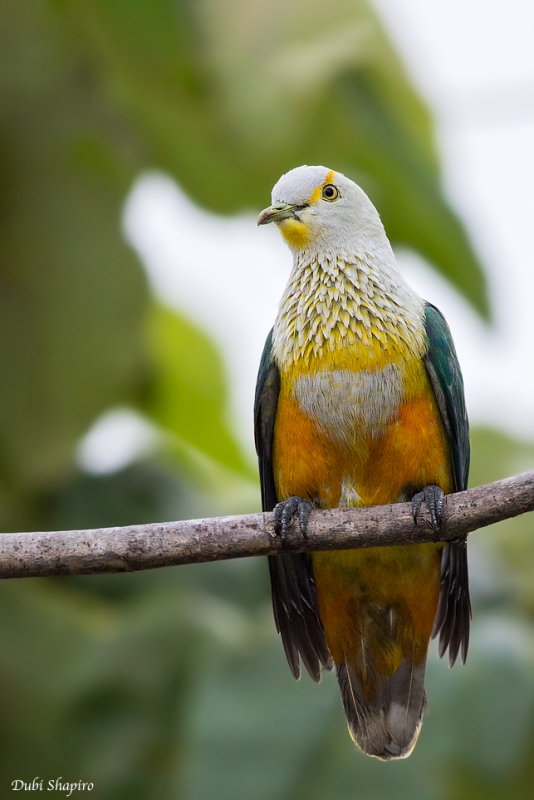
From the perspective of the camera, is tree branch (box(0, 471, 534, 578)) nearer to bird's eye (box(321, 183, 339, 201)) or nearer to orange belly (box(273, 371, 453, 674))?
orange belly (box(273, 371, 453, 674))

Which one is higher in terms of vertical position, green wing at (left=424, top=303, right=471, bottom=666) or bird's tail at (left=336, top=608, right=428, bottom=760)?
green wing at (left=424, top=303, right=471, bottom=666)

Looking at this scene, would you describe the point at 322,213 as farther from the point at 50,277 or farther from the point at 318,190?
the point at 50,277

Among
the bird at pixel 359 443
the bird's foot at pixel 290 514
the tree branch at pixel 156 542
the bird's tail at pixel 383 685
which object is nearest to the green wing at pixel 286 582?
the bird at pixel 359 443

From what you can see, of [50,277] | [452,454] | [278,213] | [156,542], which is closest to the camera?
[156,542]

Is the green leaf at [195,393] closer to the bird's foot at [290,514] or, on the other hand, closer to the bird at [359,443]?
the bird at [359,443]

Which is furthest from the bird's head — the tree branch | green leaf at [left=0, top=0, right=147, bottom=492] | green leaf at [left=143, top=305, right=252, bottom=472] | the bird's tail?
green leaf at [left=143, top=305, right=252, bottom=472]

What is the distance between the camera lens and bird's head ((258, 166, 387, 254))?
437cm

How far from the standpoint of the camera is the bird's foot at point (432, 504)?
3881mm

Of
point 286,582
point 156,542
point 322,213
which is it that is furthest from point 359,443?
point 156,542

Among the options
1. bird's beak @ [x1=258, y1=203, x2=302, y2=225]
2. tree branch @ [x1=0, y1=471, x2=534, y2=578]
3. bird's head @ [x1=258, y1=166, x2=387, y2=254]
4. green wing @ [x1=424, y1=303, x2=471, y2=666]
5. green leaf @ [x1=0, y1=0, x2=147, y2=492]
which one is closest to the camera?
tree branch @ [x1=0, y1=471, x2=534, y2=578]

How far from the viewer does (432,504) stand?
3.94 m

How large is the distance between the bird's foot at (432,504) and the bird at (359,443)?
18 mm

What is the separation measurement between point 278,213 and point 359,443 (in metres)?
0.96

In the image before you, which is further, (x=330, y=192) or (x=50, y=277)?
(x=50, y=277)
